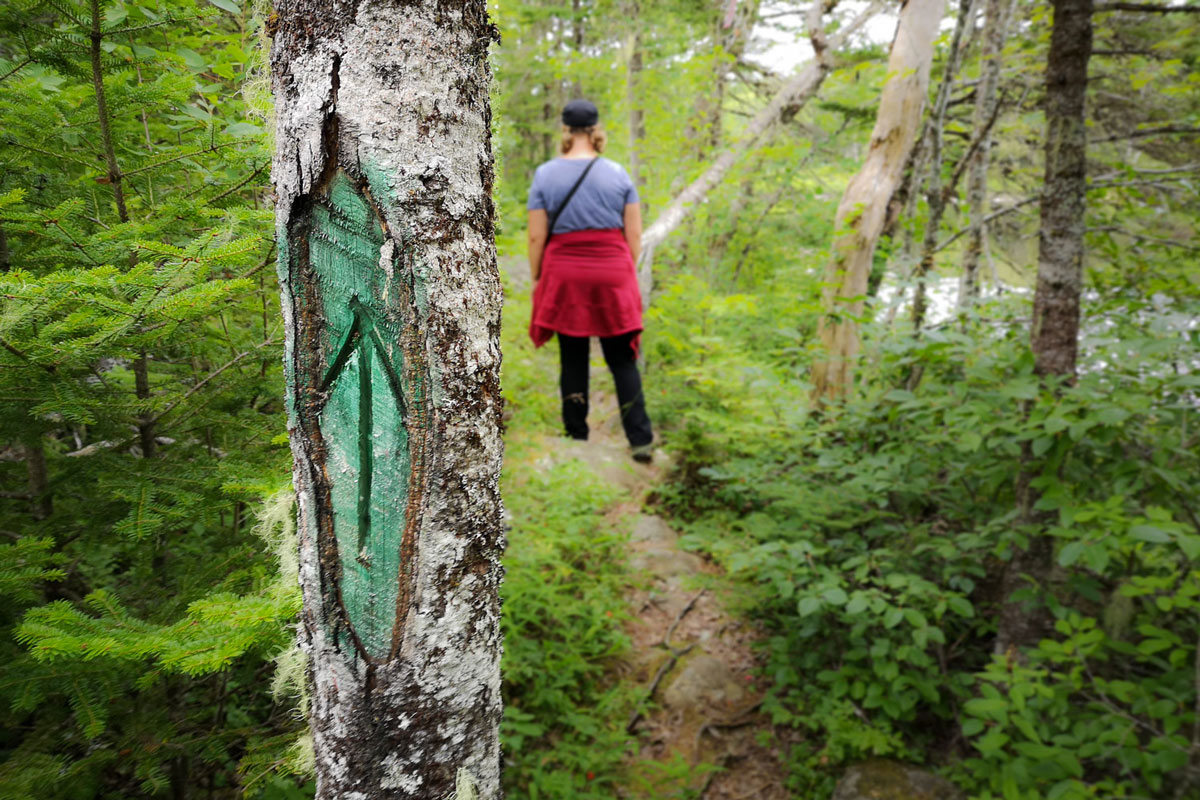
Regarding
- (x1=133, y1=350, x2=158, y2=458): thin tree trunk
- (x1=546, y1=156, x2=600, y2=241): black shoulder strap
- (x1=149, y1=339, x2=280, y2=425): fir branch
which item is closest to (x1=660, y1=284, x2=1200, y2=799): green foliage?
(x1=546, y1=156, x2=600, y2=241): black shoulder strap

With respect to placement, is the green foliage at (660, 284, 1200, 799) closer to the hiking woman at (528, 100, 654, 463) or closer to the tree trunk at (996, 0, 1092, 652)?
the tree trunk at (996, 0, 1092, 652)

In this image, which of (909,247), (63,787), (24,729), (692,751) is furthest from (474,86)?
(909,247)

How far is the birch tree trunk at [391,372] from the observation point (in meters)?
0.92

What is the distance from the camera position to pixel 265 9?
4.19ft

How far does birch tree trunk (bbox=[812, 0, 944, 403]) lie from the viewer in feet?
14.1

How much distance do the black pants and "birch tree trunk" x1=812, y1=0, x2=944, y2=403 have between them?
1.39 m

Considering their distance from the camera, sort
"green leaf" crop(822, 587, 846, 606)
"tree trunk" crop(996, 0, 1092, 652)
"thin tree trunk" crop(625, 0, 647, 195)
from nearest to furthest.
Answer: "tree trunk" crop(996, 0, 1092, 652) → "green leaf" crop(822, 587, 846, 606) → "thin tree trunk" crop(625, 0, 647, 195)

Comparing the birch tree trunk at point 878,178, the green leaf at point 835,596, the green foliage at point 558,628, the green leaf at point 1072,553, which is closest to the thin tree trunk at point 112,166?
the green foliage at point 558,628

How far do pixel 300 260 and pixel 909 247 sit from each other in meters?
5.12

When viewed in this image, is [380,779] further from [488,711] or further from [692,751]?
[692,751]

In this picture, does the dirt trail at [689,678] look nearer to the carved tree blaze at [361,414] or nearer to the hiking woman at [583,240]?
the hiking woman at [583,240]

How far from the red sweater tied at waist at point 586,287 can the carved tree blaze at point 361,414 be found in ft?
9.53

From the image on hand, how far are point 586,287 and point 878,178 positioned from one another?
2664 mm

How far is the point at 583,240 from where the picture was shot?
12.3 feet
